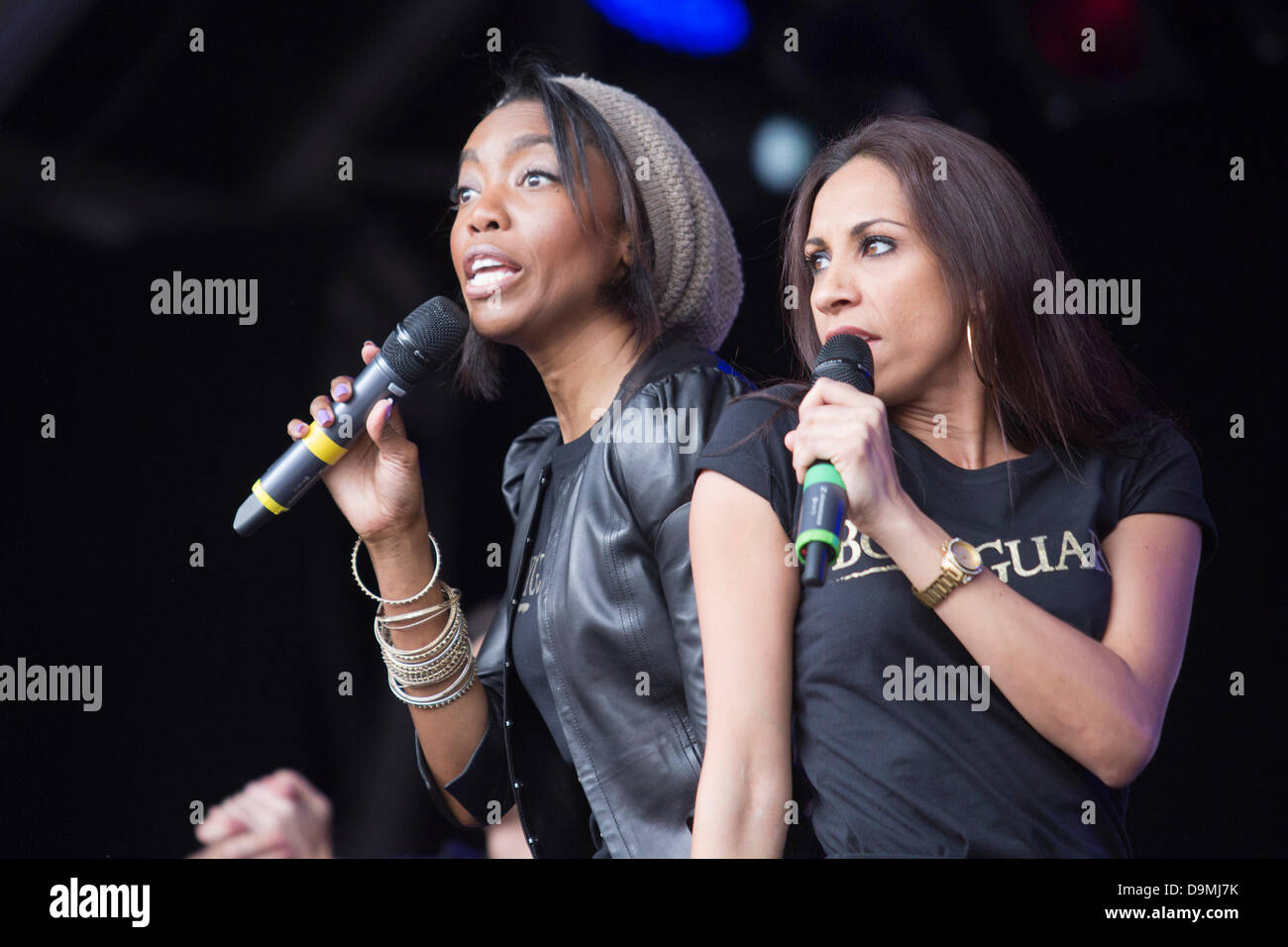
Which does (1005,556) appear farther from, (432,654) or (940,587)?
(432,654)

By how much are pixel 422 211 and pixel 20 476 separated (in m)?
0.88

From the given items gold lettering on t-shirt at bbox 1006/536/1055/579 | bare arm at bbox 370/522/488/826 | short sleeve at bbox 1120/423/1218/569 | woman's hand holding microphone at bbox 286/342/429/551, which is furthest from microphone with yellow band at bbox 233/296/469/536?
short sleeve at bbox 1120/423/1218/569

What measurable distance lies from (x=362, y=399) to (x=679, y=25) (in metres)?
1.05

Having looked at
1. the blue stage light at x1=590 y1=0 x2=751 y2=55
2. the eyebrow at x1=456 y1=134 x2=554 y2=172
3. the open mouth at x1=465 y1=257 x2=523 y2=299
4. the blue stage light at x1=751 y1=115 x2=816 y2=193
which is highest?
the blue stage light at x1=590 y1=0 x2=751 y2=55

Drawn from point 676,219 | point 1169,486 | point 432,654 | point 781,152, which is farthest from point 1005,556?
point 781,152

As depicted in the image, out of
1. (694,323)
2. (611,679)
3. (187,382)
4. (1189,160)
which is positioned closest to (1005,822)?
(611,679)

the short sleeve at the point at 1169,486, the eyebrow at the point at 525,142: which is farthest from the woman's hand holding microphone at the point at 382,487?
the short sleeve at the point at 1169,486

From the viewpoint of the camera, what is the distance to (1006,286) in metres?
1.69

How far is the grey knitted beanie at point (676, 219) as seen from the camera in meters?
2.09

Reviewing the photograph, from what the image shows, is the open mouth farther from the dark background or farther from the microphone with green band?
the microphone with green band

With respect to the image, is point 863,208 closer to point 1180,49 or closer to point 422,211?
point 1180,49

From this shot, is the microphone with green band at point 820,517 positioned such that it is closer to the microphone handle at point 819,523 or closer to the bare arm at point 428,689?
the microphone handle at point 819,523

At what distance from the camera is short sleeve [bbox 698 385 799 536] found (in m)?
1.59

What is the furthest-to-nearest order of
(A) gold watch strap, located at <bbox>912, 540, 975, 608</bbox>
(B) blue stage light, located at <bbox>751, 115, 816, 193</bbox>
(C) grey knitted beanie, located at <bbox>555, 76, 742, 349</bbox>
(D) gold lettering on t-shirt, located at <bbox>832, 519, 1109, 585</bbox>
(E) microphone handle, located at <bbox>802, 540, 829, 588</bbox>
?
(B) blue stage light, located at <bbox>751, 115, 816, 193</bbox> → (C) grey knitted beanie, located at <bbox>555, 76, 742, 349</bbox> → (D) gold lettering on t-shirt, located at <bbox>832, 519, 1109, 585</bbox> → (A) gold watch strap, located at <bbox>912, 540, 975, 608</bbox> → (E) microphone handle, located at <bbox>802, 540, 829, 588</bbox>
